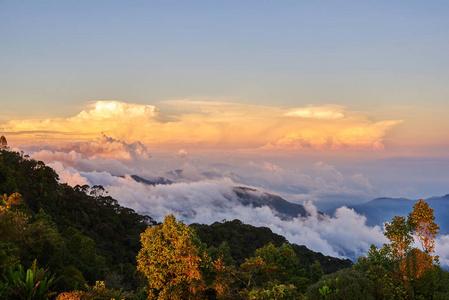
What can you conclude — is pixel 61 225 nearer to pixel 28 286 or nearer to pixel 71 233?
pixel 71 233

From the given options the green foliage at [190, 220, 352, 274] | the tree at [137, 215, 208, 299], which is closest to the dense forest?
the tree at [137, 215, 208, 299]

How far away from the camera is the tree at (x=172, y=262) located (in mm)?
19203

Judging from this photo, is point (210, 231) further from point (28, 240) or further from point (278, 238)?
point (28, 240)

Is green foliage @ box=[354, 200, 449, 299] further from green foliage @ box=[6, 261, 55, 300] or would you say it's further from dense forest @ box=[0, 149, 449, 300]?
green foliage @ box=[6, 261, 55, 300]

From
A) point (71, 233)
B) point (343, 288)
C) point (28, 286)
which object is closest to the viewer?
point (343, 288)

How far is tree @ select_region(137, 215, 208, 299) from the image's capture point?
19.2m

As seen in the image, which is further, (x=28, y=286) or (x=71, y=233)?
(x=71, y=233)

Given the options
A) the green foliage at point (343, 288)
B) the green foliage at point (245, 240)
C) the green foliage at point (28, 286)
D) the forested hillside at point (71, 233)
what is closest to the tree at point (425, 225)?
the green foliage at point (343, 288)

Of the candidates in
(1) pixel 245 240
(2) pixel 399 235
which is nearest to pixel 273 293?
(2) pixel 399 235

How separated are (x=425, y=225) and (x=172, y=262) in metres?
15.3

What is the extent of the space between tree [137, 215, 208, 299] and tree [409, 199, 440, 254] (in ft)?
42.6

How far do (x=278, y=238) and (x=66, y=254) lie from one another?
7739 cm

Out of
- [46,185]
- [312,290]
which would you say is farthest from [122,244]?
[312,290]

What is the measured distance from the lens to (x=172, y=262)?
2006cm
